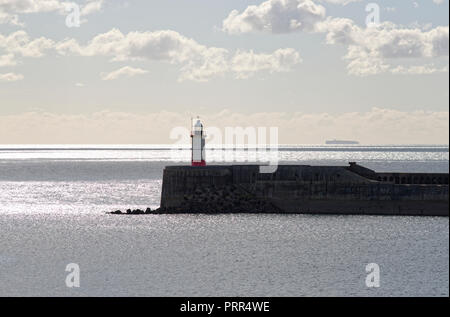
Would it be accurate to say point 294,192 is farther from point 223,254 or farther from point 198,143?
point 223,254

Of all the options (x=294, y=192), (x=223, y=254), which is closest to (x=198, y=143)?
(x=294, y=192)

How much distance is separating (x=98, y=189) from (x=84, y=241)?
45575 millimetres

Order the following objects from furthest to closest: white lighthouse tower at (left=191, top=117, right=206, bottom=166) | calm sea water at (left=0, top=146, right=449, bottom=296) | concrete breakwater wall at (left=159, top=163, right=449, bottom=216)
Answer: white lighthouse tower at (left=191, top=117, right=206, bottom=166)
concrete breakwater wall at (left=159, top=163, right=449, bottom=216)
calm sea water at (left=0, top=146, right=449, bottom=296)

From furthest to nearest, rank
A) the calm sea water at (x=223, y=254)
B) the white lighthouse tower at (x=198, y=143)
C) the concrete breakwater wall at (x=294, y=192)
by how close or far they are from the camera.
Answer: the white lighthouse tower at (x=198, y=143)
the concrete breakwater wall at (x=294, y=192)
the calm sea water at (x=223, y=254)

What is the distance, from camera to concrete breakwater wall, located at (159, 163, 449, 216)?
45.8 meters

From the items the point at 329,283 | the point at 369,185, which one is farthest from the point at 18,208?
the point at 329,283

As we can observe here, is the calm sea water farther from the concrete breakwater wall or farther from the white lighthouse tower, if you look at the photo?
the white lighthouse tower

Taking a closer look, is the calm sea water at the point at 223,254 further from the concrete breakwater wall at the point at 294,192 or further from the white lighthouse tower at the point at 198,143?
the white lighthouse tower at the point at 198,143

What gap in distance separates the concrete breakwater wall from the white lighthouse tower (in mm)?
1668

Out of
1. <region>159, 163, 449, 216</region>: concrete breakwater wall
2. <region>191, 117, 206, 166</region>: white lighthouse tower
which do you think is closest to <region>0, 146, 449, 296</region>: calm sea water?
<region>159, 163, 449, 216</region>: concrete breakwater wall

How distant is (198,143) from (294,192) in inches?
267

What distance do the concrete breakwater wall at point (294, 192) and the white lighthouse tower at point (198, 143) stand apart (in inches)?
65.7

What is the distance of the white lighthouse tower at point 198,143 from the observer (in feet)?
158

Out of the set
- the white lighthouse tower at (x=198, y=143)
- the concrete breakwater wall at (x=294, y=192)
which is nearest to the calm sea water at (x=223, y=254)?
the concrete breakwater wall at (x=294, y=192)
